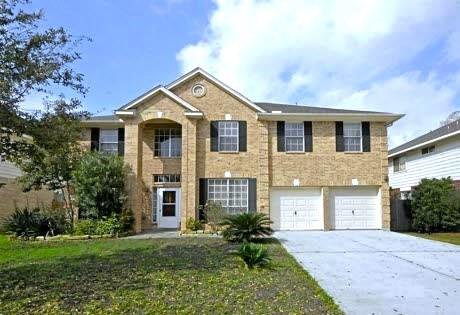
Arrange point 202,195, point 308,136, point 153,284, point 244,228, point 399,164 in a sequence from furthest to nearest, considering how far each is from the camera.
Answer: point 399,164
point 308,136
point 202,195
point 244,228
point 153,284

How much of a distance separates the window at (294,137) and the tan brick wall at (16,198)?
13.7 meters

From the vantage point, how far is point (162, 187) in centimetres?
2181

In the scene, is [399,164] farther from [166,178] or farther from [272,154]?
[166,178]

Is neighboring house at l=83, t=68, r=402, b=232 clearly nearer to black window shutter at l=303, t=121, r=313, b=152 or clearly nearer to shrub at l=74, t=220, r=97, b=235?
black window shutter at l=303, t=121, r=313, b=152

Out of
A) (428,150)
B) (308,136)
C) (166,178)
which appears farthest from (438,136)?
(166,178)

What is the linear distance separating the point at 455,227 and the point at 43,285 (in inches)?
739

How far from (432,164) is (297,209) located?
987 centimetres

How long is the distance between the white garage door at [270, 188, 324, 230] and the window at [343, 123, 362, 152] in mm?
2698

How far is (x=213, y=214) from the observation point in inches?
784

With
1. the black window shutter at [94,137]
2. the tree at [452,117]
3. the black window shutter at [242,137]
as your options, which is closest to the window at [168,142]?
the black window shutter at [94,137]

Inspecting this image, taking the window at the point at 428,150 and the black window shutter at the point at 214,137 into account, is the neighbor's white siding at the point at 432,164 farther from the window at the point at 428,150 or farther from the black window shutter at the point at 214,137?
the black window shutter at the point at 214,137

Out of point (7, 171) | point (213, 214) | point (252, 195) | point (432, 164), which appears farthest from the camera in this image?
point (432, 164)

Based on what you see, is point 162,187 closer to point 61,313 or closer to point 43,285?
point 43,285

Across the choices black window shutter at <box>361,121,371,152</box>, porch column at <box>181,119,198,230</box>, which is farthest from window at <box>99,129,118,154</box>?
black window shutter at <box>361,121,371,152</box>
